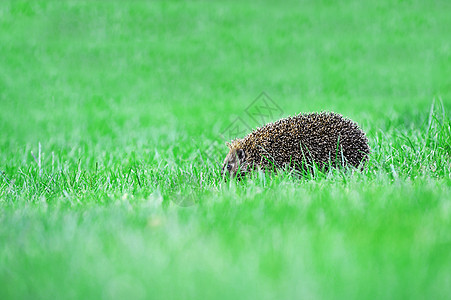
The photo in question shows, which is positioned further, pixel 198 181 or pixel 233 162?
pixel 233 162

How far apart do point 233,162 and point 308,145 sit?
→ 0.88m

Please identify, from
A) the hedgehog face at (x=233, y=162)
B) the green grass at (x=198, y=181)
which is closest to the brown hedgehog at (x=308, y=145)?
the hedgehog face at (x=233, y=162)

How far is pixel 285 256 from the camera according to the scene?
242cm

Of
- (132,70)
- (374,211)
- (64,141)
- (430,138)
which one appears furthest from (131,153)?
(132,70)

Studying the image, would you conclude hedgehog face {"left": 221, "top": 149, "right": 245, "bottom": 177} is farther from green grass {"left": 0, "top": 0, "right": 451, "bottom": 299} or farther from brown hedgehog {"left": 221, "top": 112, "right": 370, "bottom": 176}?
green grass {"left": 0, "top": 0, "right": 451, "bottom": 299}

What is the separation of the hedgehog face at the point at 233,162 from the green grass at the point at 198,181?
0.70 feet

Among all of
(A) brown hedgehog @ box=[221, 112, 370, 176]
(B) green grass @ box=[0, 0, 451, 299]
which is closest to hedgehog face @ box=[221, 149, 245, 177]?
(A) brown hedgehog @ box=[221, 112, 370, 176]

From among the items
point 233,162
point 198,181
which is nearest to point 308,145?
point 233,162

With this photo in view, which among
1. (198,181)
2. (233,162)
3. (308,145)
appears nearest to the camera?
(198,181)

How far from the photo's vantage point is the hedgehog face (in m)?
5.35

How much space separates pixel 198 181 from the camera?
194 inches

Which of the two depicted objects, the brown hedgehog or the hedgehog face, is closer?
the brown hedgehog

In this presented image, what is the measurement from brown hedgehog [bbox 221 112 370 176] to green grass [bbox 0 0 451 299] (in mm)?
286

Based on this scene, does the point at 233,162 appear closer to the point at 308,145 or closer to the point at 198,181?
the point at 198,181
